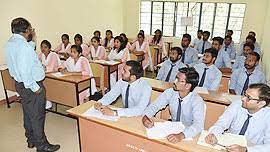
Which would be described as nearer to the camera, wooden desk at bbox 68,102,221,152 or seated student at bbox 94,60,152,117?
wooden desk at bbox 68,102,221,152

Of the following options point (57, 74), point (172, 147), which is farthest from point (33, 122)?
point (172, 147)

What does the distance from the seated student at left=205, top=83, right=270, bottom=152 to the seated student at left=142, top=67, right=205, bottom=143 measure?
20 centimetres

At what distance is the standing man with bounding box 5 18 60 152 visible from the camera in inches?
106

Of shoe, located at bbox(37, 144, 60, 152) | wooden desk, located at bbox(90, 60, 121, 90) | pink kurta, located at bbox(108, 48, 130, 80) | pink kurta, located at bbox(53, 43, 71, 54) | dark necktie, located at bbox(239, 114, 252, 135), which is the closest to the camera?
dark necktie, located at bbox(239, 114, 252, 135)

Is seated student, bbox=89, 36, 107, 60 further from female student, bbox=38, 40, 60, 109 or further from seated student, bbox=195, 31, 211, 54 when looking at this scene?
seated student, bbox=195, 31, 211, 54

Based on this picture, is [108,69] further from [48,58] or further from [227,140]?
[227,140]

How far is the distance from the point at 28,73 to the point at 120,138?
1.23m

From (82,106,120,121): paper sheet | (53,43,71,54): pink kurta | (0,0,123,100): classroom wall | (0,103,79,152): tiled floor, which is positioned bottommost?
(0,103,79,152): tiled floor

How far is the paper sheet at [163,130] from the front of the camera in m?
2.09

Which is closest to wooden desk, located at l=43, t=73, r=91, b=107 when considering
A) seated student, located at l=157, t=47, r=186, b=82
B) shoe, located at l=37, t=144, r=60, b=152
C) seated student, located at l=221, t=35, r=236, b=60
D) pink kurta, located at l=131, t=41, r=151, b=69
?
shoe, located at l=37, t=144, r=60, b=152

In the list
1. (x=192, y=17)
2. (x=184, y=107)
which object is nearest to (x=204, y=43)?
(x=192, y=17)

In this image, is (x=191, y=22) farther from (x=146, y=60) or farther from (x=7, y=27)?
(x=7, y=27)

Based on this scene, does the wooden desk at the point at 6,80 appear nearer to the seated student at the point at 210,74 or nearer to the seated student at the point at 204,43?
the seated student at the point at 210,74

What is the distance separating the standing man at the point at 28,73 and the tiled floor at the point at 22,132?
0.40 metres
